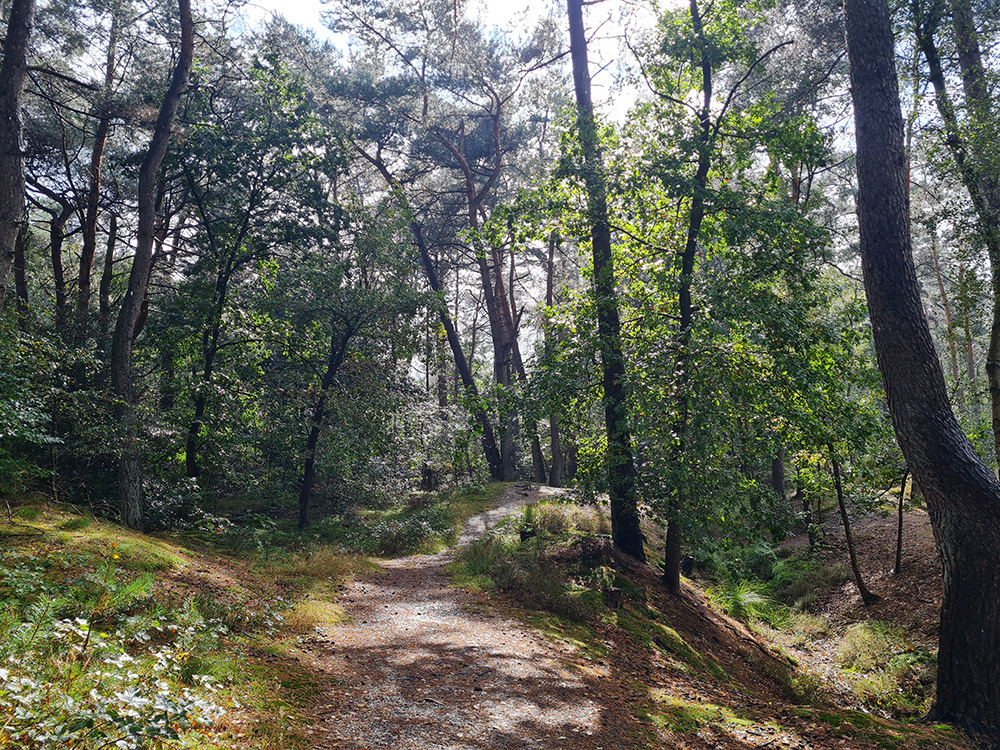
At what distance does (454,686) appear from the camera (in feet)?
16.9

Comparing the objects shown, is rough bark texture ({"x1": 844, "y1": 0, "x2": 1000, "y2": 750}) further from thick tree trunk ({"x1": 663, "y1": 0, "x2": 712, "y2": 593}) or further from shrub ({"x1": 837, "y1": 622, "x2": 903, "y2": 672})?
shrub ({"x1": 837, "y1": 622, "x2": 903, "y2": 672})

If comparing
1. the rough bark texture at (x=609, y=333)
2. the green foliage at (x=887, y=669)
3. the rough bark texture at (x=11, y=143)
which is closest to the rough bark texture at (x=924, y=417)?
the green foliage at (x=887, y=669)

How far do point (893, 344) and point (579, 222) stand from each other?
16.8 feet

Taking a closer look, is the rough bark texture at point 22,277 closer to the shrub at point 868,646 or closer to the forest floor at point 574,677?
the forest floor at point 574,677

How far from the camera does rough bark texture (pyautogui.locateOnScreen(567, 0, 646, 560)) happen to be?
859 centimetres

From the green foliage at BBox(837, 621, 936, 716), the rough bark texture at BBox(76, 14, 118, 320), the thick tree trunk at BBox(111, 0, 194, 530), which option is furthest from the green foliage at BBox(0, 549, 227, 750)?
the rough bark texture at BBox(76, 14, 118, 320)

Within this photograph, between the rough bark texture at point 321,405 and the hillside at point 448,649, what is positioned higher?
the rough bark texture at point 321,405

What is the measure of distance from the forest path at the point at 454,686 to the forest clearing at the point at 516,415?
44mm

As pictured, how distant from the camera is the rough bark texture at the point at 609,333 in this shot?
859cm

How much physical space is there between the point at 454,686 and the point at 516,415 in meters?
6.22

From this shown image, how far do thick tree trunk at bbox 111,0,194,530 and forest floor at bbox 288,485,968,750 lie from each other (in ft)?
11.9

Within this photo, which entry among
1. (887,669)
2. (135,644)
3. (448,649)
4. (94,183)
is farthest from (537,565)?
(94,183)

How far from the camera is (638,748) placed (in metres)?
4.49

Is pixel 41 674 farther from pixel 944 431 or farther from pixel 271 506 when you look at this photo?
pixel 271 506
